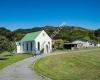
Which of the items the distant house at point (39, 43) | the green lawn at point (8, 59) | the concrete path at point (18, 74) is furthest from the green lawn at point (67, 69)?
the distant house at point (39, 43)

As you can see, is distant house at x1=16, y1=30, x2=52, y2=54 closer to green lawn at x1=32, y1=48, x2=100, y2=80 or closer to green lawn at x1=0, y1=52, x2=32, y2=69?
green lawn at x1=0, y1=52, x2=32, y2=69

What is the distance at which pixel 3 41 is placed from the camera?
48969 mm

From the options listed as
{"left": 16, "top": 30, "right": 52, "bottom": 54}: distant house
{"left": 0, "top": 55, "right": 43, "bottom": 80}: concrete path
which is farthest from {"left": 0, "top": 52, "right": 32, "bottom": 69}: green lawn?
{"left": 16, "top": 30, "right": 52, "bottom": 54}: distant house

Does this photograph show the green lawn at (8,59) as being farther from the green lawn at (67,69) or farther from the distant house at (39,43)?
the distant house at (39,43)

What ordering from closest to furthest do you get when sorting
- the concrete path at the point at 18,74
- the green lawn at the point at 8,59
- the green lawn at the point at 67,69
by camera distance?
the concrete path at the point at 18,74 → the green lawn at the point at 67,69 → the green lawn at the point at 8,59

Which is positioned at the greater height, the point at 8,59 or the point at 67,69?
the point at 8,59

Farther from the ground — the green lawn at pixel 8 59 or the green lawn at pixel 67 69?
the green lawn at pixel 8 59

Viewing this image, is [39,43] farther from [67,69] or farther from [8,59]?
[67,69]

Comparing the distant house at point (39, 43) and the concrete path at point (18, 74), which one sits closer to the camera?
the concrete path at point (18, 74)

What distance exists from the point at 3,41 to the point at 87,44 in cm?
6557

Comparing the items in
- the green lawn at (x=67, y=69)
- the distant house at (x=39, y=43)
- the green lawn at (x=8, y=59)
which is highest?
the distant house at (x=39, y=43)

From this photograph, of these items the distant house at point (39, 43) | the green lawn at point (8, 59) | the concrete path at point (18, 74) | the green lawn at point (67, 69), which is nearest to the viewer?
the concrete path at point (18, 74)

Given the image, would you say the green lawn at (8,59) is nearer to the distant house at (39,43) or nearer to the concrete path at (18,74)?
the concrete path at (18,74)

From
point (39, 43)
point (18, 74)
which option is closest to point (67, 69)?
point (18, 74)
